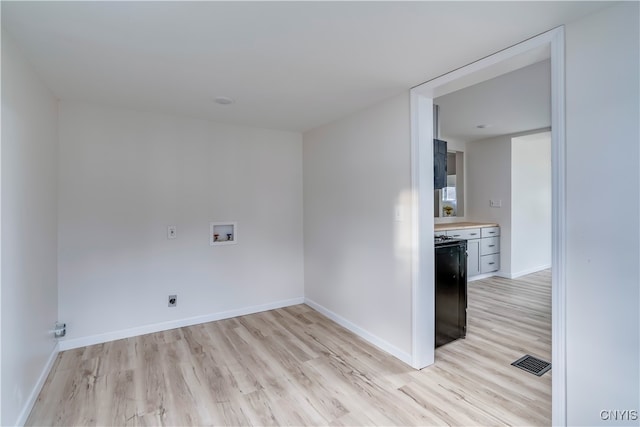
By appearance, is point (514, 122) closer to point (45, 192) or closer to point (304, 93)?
point (304, 93)

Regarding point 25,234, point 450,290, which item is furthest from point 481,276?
point 25,234

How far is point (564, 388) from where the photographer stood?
158 cm

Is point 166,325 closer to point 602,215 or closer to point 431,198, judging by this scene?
point 431,198

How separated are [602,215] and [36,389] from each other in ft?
11.3

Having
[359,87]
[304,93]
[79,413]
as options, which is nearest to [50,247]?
→ [79,413]

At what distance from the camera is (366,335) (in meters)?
2.90

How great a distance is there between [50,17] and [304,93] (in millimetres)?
1589

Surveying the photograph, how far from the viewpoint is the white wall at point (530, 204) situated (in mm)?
4992

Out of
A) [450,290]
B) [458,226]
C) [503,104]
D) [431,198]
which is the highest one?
[503,104]

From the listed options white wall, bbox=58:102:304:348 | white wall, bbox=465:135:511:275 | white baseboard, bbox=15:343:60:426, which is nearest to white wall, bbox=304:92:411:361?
white wall, bbox=58:102:304:348

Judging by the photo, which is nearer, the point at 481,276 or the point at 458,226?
the point at 458,226

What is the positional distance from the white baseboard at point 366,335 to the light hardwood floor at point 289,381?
7 cm

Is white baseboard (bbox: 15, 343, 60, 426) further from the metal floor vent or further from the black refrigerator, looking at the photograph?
the metal floor vent

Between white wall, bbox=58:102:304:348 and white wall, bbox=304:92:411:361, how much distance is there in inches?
17.0
